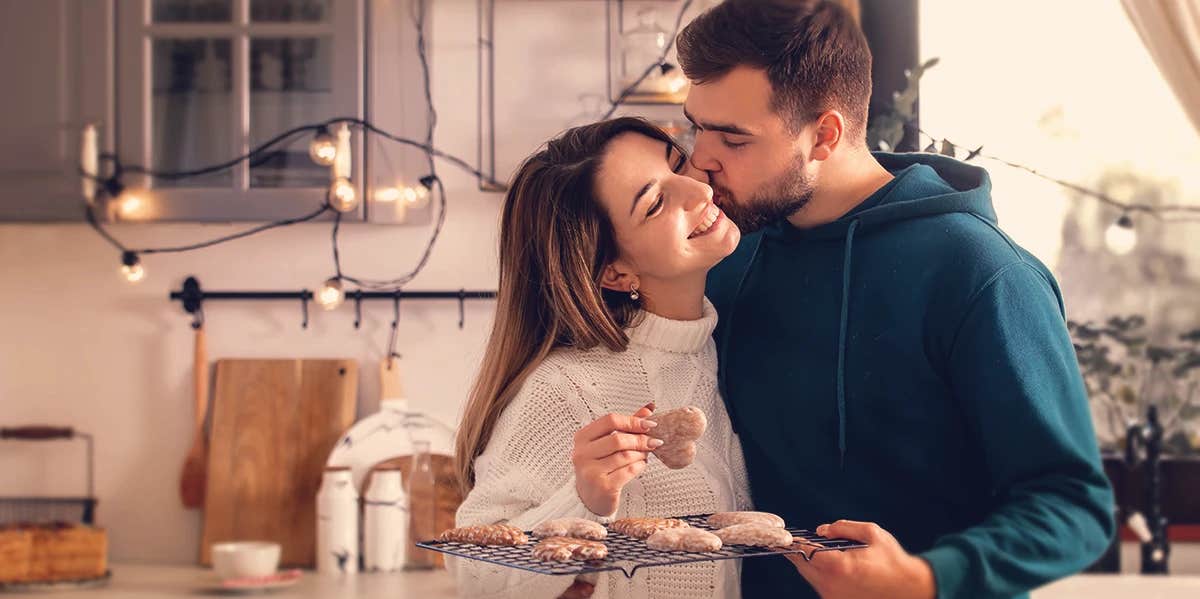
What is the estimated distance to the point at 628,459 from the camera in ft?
4.39

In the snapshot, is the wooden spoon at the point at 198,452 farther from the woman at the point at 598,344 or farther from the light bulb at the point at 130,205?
the woman at the point at 598,344

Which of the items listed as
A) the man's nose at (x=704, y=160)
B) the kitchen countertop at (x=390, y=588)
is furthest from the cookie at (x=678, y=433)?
the kitchen countertop at (x=390, y=588)

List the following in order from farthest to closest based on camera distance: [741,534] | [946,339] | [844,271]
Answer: [844,271], [946,339], [741,534]

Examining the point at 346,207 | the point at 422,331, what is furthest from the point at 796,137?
the point at 422,331

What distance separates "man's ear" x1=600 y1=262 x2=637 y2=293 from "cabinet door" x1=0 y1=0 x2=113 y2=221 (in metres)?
1.56

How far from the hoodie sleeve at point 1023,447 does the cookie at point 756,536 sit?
0.47ft

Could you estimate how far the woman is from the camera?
61.3 inches

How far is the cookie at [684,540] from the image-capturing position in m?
1.20

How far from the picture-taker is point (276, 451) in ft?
9.69

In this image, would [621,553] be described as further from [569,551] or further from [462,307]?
[462,307]

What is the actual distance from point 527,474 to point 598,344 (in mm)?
187

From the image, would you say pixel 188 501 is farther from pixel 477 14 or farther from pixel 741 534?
pixel 741 534

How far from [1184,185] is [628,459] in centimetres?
210

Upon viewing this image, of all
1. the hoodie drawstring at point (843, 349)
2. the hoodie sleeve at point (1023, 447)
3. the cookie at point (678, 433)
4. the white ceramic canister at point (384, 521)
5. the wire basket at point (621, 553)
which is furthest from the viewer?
the white ceramic canister at point (384, 521)
